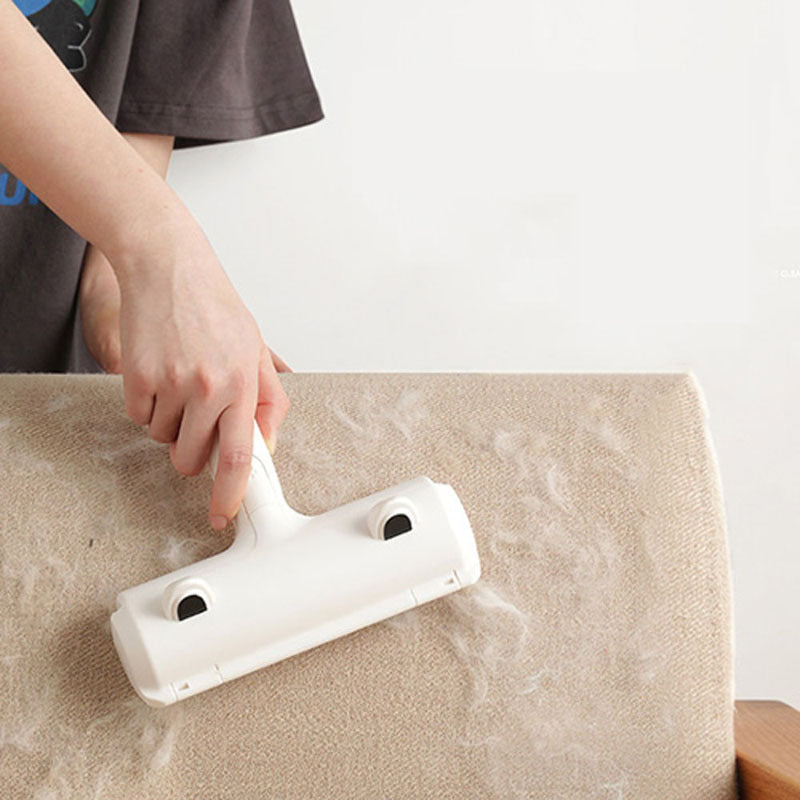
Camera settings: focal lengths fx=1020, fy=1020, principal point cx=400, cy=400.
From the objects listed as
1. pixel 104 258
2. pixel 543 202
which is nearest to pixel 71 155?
pixel 104 258

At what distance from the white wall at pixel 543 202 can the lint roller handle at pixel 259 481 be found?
386 millimetres

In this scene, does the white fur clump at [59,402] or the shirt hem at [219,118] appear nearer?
the white fur clump at [59,402]

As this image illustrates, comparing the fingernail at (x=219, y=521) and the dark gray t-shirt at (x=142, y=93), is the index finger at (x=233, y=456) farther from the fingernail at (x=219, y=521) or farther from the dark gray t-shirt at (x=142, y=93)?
the dark gray t-shirt at (x=142, y=93)

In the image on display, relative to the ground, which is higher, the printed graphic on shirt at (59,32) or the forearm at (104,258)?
the printed graphic on shirt at (59,32)

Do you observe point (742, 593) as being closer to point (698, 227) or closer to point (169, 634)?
point (698, 227)

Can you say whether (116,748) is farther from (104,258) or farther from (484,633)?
(104,258)

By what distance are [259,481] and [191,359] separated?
8 centimetres

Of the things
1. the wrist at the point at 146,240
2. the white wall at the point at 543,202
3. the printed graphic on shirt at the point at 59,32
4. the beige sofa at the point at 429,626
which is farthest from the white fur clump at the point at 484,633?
the printed graphic on shirt at the point at 59,32

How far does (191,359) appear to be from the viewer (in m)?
0.54

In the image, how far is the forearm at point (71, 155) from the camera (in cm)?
56

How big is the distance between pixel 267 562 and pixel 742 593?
59cm

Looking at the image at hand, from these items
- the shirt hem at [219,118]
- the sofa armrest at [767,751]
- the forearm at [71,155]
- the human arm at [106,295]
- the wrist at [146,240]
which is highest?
the forearm at [71,155]

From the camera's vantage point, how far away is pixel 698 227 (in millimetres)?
918

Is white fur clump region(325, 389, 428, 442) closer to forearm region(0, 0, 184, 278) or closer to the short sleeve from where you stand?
forearm region(0, 0, 184, 278)
